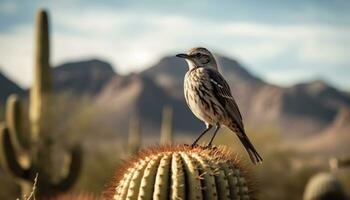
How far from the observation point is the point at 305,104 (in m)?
156

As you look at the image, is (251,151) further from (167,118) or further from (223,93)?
(167,118)

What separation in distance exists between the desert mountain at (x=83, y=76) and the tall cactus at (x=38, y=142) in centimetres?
12909

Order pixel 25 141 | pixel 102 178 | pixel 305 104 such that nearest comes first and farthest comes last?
pixel 25 141
pixel 102 178
pixel 305 104

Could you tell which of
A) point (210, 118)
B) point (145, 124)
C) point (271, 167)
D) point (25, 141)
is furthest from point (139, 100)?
point (210, 118)

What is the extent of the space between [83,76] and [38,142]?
141557mm

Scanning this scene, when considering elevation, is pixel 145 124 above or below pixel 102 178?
below

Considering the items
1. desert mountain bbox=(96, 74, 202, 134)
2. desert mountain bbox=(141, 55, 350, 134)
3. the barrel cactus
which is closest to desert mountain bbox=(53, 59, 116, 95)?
desert mountain bbox=(96, 74, 202, 134)

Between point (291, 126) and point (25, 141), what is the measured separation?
128 m

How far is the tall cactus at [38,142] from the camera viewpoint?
17.8 meters

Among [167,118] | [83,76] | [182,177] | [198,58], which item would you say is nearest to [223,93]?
[198,58]

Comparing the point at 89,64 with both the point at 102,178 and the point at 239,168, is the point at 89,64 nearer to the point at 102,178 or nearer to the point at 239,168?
the point at 102,178

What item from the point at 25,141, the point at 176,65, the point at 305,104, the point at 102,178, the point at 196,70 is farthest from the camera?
the point at 176,65

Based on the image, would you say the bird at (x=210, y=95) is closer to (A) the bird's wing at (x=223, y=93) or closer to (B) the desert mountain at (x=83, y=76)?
(A) the bird's wing at (x=223, y=93)

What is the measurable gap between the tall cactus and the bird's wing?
11.6 metres
